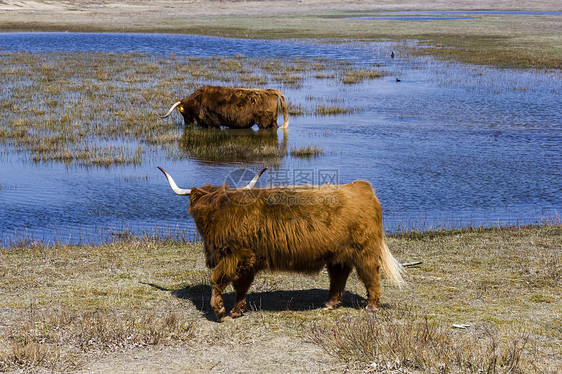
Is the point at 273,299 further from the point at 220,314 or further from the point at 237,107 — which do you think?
the point at 237,107

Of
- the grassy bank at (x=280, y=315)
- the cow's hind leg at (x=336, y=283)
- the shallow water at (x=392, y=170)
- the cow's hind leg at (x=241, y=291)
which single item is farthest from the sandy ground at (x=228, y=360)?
the shallow water at (x=392, y=170)

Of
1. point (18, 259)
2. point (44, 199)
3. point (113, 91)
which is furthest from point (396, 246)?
point (113, 91)

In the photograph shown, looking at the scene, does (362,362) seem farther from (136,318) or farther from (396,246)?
(396,246)

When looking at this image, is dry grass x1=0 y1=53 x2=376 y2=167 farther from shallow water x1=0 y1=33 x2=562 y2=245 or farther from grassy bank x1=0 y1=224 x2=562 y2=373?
grassy bank x1=0 y1=224 x2=562 y2=373

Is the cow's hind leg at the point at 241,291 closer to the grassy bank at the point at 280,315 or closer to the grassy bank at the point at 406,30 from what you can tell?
the grassy bank at the point at 280,315

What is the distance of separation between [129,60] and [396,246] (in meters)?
30.2

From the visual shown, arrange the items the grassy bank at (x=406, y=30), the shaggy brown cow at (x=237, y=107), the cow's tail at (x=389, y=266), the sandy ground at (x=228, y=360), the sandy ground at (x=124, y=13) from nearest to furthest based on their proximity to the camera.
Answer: the sandy ground at (x=228, y=360)
the cow's tail at (x=389, y=266)
the shaggy brown cow at (x=237, y=107)
the grassy bank at (x=406, y=30)
the sandy ground at (x=124, y=13)

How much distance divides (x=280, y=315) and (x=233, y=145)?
11188 mm

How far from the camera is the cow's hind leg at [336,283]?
645 centimetres

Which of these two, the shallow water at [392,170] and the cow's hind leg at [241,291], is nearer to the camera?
the cow's hind leg at [241,291]

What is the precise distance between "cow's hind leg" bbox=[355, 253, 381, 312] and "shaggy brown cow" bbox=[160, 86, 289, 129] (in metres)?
12.7

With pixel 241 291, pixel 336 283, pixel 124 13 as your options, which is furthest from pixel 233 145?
pixel 124 13

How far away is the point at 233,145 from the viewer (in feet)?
56.1

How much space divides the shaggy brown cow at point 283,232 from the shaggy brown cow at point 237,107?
1263 centimetres
